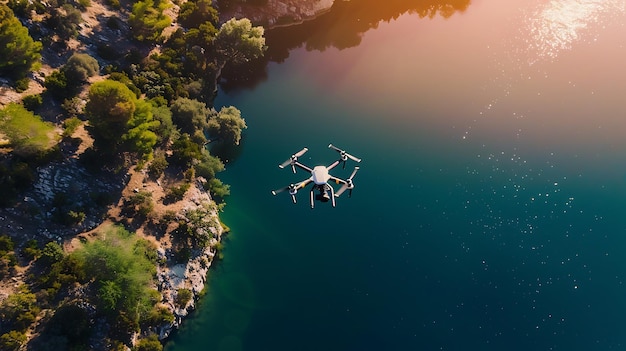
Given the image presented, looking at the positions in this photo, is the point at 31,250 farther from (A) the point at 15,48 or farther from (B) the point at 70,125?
(A) the point at 15,48

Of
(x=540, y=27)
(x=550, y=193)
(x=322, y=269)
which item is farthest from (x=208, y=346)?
(x=540, y=27)

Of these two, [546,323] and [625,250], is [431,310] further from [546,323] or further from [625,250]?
[625,250]

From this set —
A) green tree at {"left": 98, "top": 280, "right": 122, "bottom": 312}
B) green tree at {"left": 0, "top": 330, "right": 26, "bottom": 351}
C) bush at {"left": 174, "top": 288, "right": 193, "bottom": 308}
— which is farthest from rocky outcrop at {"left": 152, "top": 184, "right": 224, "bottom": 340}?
green tree at {"left": 0, "top": 330, "right": 26, "bottom": 351}

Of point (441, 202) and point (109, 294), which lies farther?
point (441, 202)

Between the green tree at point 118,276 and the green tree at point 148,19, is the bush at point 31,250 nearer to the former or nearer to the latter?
the green tree at point 118,276

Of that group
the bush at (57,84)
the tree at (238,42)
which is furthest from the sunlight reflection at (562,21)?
the bush at (57,84)

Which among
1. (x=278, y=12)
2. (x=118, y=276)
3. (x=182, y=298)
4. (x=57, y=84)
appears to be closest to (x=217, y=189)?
(x=182, y=298)
